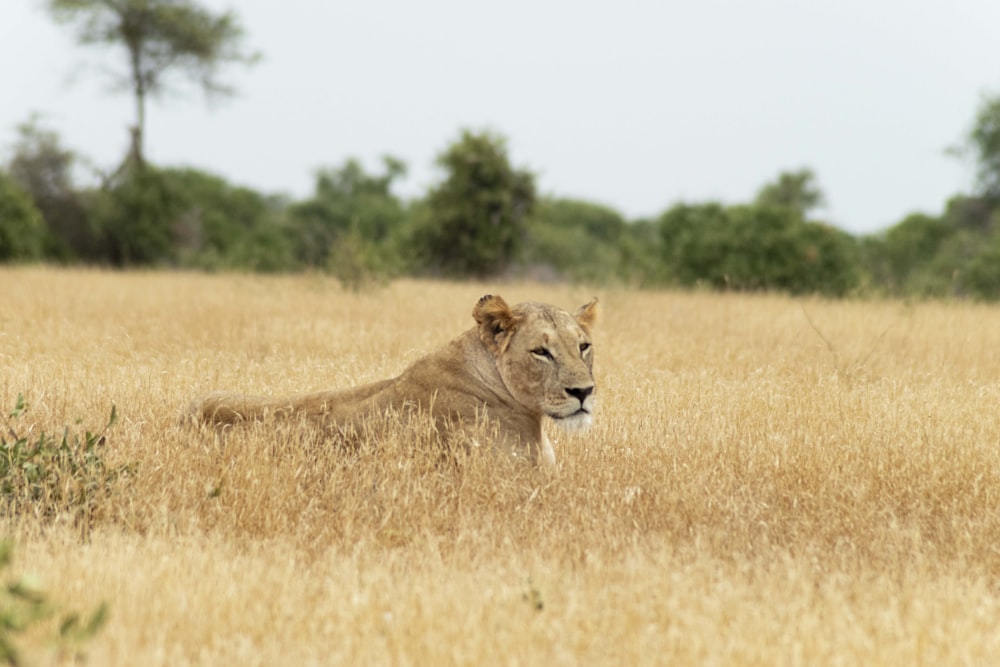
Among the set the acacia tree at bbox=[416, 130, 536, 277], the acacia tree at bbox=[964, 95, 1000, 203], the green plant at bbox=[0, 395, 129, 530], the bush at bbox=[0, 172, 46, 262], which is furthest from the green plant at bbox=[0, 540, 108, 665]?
the acacia tree at bbox=[964, 95, 1000, 203]

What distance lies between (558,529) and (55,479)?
2.56m

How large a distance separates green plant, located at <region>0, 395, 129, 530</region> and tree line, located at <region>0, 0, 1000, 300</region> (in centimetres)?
1186

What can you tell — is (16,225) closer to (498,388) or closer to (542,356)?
(498,388)

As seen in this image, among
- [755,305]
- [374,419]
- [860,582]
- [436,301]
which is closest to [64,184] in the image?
[436,301]

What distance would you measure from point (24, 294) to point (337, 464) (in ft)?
37.7

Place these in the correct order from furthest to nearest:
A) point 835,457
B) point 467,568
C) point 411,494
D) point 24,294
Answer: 1. point 24,294
2. point 835,457
3. point 411,494
4. point 467,568

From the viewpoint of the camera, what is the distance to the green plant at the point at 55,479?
484 cm

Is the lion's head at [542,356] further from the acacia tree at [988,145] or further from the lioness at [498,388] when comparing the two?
the acacia tree at [988,145]

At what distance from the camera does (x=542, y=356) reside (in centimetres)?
534

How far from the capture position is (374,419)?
5.54 metres

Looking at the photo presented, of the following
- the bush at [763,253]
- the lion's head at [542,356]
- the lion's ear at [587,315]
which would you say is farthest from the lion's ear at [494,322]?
the bush at [763,253]

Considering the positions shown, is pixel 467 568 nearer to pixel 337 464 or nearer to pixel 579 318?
pixel 337 464

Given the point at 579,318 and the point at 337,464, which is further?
the point at 579,318

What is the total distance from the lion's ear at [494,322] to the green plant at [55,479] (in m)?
2.01
